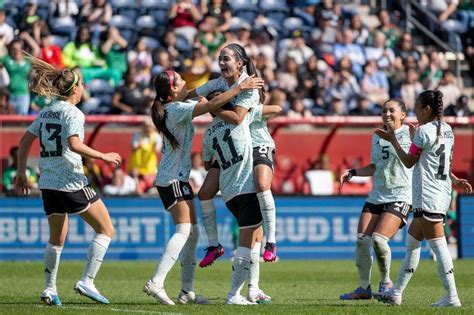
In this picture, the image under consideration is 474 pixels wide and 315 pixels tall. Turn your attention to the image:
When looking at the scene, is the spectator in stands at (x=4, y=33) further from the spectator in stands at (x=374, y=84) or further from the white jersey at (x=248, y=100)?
the white jersey at (x=248, y=100)

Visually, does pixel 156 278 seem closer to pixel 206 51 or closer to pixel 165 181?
pixel 165 181

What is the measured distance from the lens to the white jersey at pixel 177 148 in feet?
37.0

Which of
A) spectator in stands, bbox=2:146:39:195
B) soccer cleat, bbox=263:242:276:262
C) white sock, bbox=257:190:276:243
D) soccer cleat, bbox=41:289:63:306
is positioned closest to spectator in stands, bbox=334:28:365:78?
spectator in stands, bbox=2:146:39:195

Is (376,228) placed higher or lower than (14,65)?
lower

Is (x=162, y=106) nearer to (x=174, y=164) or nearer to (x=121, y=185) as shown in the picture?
(x=174, y=164)

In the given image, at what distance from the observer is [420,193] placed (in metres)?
11.2

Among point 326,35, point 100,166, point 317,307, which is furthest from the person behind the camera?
→ point 326,35

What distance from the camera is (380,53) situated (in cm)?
2702

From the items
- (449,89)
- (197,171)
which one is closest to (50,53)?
(197,171)

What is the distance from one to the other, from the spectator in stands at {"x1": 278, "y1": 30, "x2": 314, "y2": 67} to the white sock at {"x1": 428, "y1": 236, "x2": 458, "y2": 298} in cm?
1477

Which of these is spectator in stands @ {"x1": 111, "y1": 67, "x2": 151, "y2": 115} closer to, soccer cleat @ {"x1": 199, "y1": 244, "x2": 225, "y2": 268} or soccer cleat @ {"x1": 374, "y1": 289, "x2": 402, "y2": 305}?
soccer cleat @ {"x1": 199, "y1": 244, "x2": 225, "y2": 268}

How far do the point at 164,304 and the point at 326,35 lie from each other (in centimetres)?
1633

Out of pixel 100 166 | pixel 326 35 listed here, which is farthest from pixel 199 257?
pixel 326 35

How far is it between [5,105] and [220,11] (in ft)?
21.8
